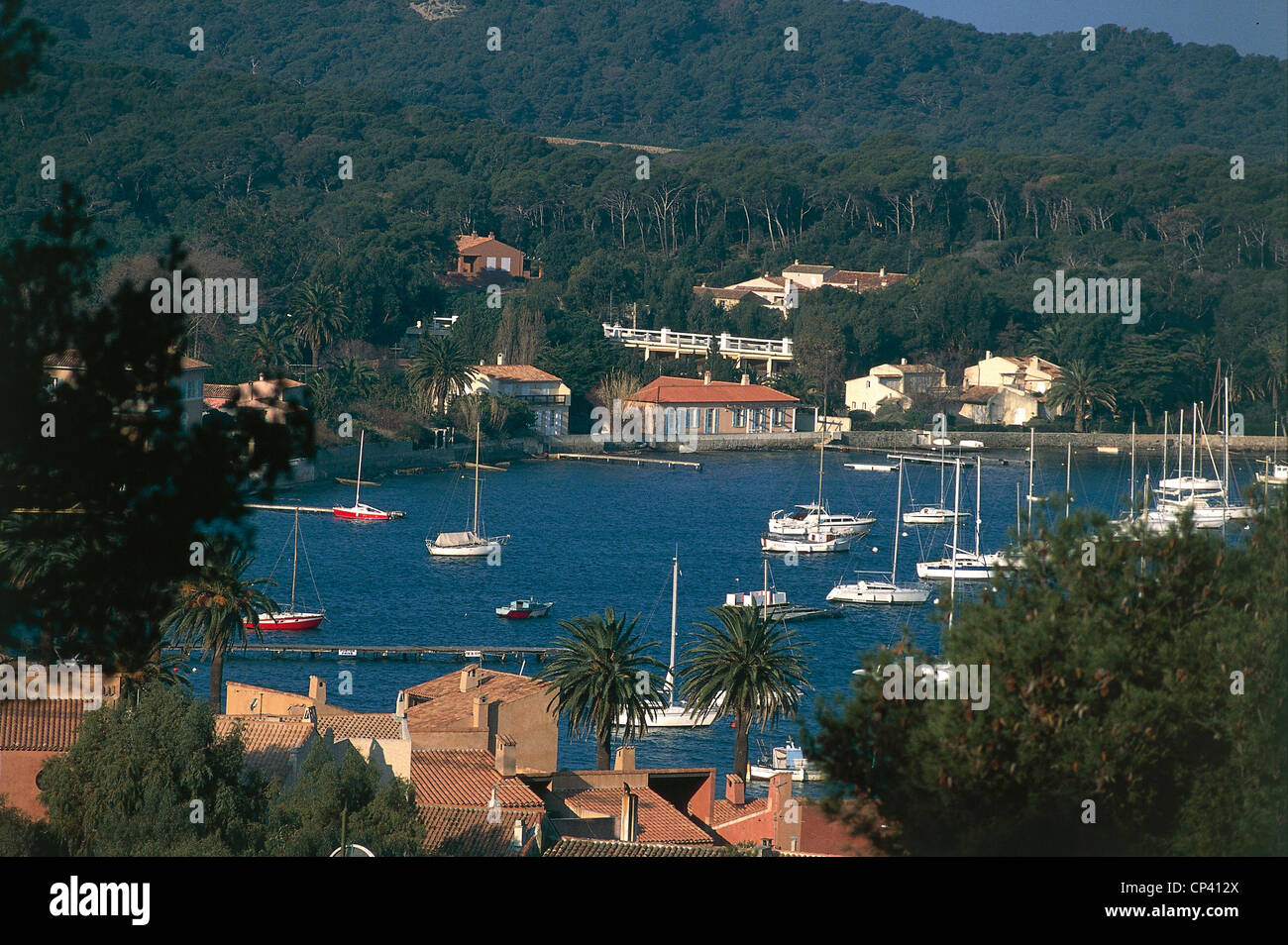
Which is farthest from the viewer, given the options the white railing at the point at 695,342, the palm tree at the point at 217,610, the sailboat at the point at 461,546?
the white railing at the point at 695,342

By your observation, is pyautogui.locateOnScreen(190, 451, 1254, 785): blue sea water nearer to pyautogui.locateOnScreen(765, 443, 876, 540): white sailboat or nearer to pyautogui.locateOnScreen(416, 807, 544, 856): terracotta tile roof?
pyautogui.locateOnScreen(765, 443, 876, 540): white sailboat

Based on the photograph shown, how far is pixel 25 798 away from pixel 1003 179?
168 feet

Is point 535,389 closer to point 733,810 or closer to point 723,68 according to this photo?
point 733,810

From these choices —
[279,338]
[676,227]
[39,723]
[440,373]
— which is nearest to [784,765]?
[39,723]

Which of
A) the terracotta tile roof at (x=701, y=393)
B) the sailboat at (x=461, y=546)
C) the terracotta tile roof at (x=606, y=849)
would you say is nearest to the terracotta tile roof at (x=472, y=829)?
the terracotta tile roof at (x=606, y=849)

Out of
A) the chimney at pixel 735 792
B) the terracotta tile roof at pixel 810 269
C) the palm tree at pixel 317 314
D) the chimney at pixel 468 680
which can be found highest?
the terracotta tile roof at pixel 810 269

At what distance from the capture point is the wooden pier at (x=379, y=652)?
58.4 feet

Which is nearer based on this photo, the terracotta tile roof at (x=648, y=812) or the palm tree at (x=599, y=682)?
the terracotta tile roof at (x=648, y=812)

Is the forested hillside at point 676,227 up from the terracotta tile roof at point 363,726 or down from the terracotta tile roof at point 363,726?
up

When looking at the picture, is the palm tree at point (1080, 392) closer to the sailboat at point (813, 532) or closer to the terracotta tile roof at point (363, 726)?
the sailboat at point (813, 532)

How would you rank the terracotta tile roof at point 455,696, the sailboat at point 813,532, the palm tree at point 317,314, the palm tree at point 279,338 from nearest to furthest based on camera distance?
the terracotta tile roof at point 455,696 → the sailboat at point 813,532 → the palm tree at point 279,338 → the palm tree at point 317,314

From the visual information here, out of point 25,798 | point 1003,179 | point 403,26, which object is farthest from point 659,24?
point 25,798

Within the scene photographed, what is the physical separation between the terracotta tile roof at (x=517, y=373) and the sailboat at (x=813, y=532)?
1119 cm
